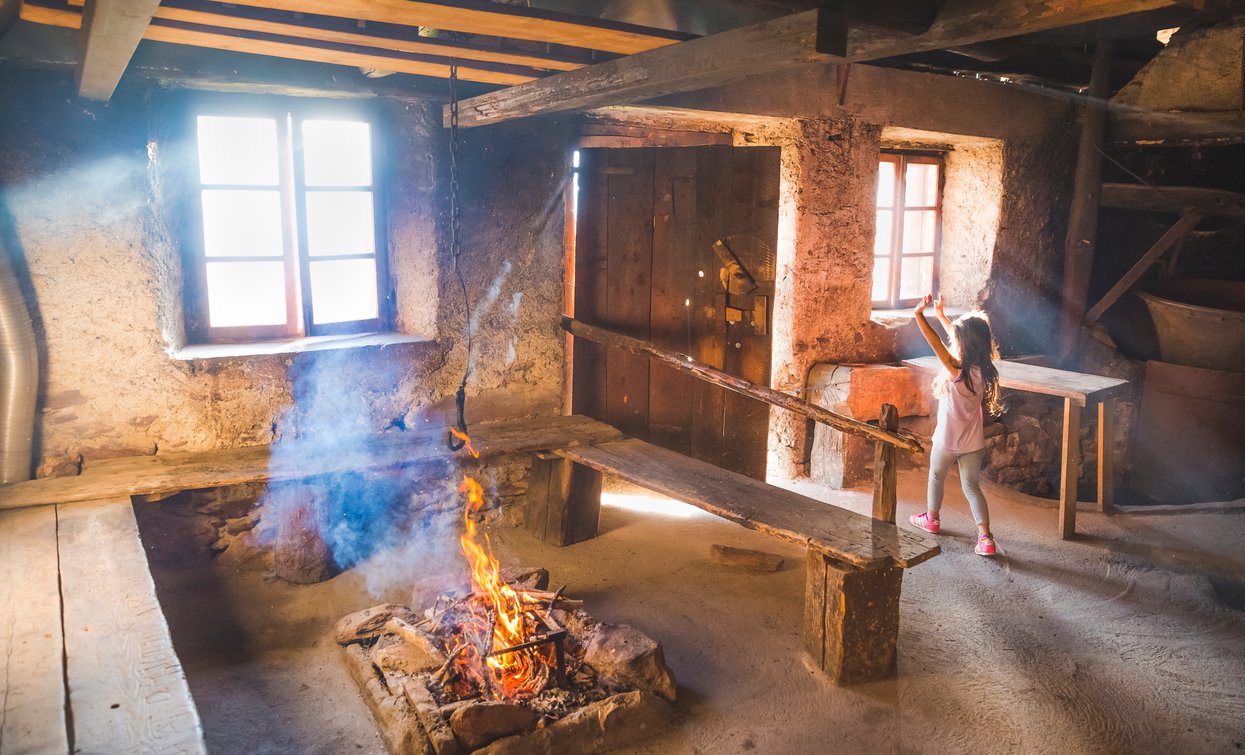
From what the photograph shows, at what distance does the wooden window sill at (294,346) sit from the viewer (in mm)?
4492

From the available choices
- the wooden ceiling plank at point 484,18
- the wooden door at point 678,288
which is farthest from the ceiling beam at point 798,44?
the wooden door at point 678,288

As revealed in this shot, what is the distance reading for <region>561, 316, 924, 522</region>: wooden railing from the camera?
4.07 metres

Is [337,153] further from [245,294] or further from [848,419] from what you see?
[848,419]

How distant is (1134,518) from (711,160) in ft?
12.6

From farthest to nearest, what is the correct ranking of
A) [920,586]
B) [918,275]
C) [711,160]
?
1. [918,275]
2. [711,160]
3. [920,586]

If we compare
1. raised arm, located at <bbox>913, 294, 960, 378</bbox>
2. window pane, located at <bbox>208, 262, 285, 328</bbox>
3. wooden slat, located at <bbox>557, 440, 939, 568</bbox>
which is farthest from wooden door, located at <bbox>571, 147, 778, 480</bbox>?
window pane, located at <bbox>208, 262, 285, 328</bbox>

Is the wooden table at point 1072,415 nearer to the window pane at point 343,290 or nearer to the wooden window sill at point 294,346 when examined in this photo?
the wooden window sill at point 294,346

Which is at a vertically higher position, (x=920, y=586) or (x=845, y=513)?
(x=845, y=513)

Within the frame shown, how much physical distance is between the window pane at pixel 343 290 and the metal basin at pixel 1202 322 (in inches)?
246

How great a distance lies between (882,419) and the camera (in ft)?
13.6

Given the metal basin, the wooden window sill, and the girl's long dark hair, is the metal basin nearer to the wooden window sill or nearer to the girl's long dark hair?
the girl's long dark hair

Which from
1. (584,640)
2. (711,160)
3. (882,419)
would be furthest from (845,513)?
(711,160)

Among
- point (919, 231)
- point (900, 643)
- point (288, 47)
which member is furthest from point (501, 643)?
point (919, 231)

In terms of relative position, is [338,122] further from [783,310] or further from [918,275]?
[918,275]
